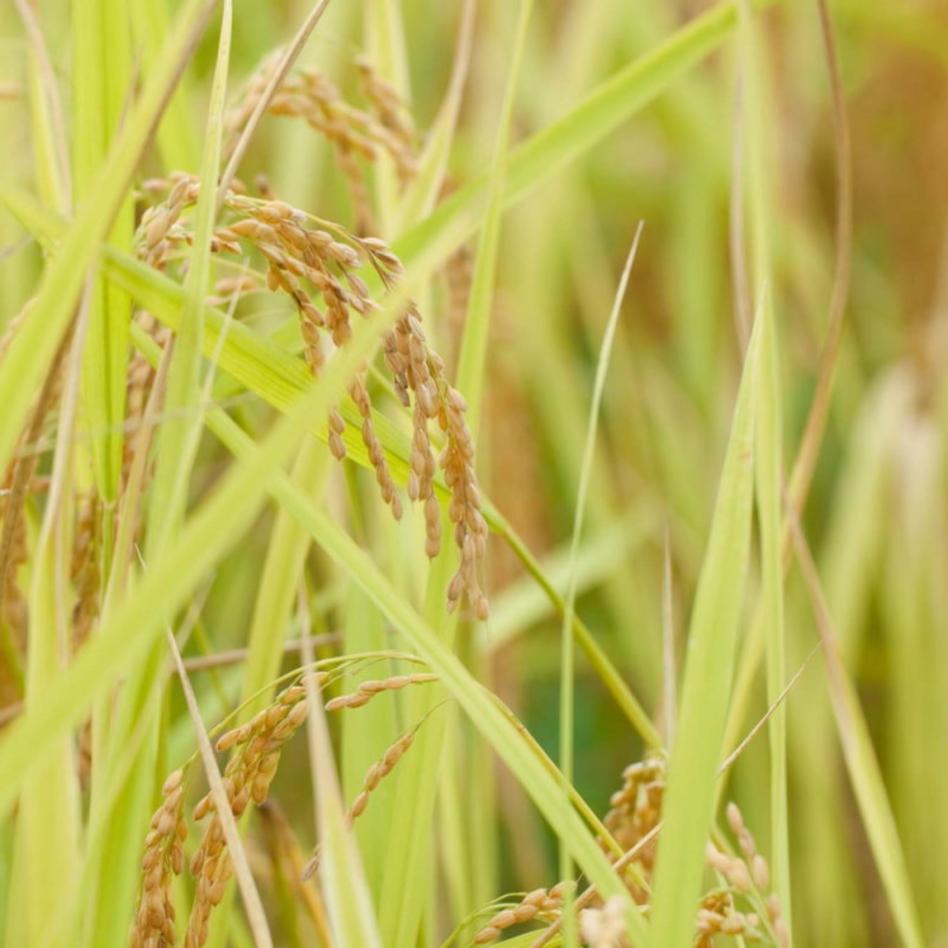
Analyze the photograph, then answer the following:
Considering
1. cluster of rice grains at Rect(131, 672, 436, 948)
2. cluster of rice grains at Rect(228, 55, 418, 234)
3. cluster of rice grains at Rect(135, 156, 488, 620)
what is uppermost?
cluster of rice grains at Rect(228, 55, 418, 234)

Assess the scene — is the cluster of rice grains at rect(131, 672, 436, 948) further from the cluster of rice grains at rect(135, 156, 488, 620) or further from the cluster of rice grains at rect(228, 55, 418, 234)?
the cluster of rice grains at rect(228, 55, 418, 234)

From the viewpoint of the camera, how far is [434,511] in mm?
472

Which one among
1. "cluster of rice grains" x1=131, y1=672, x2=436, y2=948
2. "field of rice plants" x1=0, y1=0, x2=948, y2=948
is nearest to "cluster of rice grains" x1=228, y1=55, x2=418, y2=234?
"field of rice plants" x1=0, y1=0, x2=948, y2=948

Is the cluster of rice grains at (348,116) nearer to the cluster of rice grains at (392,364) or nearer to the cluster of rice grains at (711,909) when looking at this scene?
the cluster of rice grains at (392,364)

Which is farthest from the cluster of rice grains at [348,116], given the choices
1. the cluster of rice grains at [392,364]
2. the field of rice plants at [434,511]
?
the cluster of rice grains at [392,364]

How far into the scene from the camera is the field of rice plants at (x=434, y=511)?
1.49 ft

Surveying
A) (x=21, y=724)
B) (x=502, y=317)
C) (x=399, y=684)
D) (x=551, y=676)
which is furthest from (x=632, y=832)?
(x=551, y=676)

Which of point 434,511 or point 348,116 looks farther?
point 348,116

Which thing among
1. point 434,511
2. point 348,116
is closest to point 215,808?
point 434,511

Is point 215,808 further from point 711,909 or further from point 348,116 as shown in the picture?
point 348,116

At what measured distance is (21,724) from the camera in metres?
0.36

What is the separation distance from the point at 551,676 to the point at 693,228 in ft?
1.87

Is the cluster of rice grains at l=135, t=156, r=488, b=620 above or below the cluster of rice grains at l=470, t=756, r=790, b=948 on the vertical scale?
above

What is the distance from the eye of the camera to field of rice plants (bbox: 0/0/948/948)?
1.49 ft
